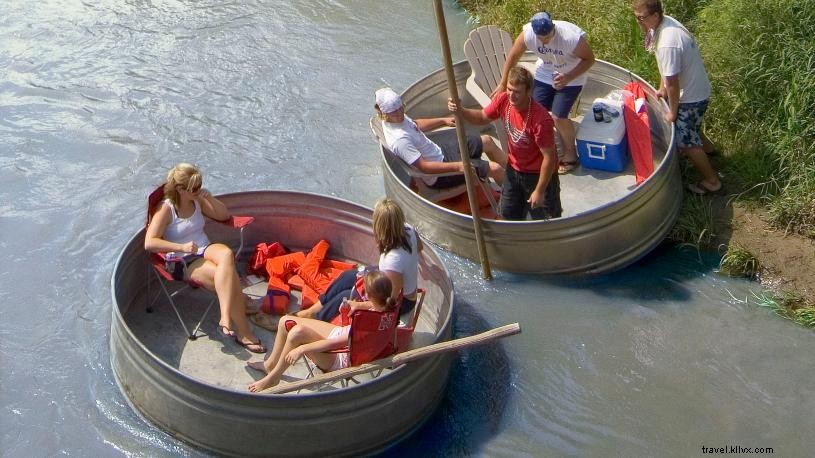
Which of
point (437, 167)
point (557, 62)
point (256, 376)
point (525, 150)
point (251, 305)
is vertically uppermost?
point (557, 62)

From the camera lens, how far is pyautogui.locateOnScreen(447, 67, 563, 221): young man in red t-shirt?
728 centimetres

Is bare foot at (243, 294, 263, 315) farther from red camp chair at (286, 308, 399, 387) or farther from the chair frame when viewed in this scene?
red camp chair at (286, 308, 399, 387)

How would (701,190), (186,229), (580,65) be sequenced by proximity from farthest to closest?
(701,190)
(580,65)
(186,229)

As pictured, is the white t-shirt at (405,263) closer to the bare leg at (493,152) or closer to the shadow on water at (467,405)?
the shadow on water at (467,405)

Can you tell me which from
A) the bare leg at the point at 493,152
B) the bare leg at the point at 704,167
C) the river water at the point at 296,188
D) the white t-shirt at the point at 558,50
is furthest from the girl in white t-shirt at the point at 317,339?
the bare leg at the point at 704,167

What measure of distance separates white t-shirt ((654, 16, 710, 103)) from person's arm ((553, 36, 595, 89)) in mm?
558

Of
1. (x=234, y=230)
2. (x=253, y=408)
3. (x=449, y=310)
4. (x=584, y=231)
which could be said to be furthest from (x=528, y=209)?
(x=253, y=408)

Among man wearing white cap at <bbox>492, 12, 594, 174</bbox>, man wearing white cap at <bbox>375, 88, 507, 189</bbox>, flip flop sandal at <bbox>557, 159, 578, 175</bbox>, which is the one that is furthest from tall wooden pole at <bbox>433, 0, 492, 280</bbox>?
flip flop sandal at <bbox>557, 159, 578, 175</bbox>

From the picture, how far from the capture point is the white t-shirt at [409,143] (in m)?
8.05

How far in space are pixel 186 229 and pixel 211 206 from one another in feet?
0.81

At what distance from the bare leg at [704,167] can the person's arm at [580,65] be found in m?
1.10

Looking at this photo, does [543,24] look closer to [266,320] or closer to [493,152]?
[493,152]

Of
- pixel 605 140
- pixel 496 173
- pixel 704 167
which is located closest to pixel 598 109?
pixel 605 140

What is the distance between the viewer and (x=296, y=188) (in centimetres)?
912
